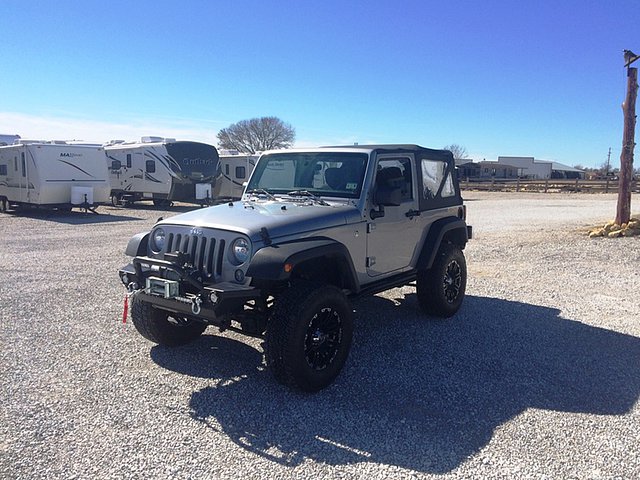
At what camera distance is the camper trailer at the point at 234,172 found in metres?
25.4

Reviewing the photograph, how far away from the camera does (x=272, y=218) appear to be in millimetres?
4305

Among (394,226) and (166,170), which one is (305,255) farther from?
(166,170)

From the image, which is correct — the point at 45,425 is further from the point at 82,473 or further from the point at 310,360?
the point at 310,360

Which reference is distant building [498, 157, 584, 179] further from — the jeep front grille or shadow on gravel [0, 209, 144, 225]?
the jeep front grille

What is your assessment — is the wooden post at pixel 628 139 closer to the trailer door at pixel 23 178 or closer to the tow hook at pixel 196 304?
the tow hook at pixel 196 304

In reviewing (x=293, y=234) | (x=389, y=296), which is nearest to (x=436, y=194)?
(x=389, y=296)

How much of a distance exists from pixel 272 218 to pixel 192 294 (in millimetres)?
876

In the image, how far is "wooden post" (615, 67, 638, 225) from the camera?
12.5m

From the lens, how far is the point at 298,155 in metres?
5.50

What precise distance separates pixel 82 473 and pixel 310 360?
170 centimetres

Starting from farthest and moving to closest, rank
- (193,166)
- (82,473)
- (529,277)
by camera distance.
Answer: (193,166) < (529,277) < (82,473)

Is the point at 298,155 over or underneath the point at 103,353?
over

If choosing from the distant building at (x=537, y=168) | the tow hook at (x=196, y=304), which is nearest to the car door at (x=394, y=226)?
the tow hook at (x=196, y=304)

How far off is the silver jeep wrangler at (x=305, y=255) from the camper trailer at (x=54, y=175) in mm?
14672
